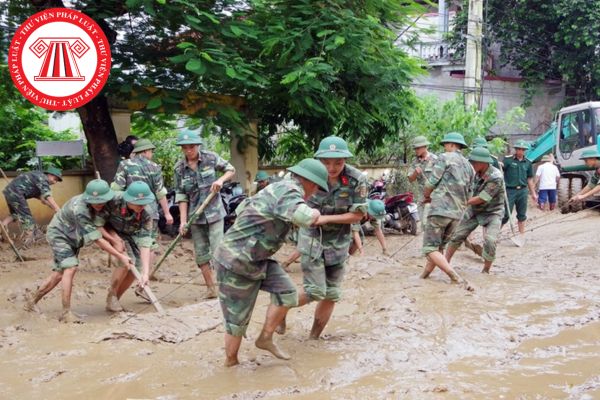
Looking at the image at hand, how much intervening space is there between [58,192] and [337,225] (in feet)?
22.4

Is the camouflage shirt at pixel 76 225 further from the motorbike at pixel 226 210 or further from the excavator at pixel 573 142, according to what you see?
the excavator at pixel 573 142

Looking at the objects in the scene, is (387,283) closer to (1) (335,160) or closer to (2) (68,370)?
(1) (335,160)

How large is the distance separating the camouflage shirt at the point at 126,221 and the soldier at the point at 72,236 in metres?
0.12

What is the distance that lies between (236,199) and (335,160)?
19.0ft

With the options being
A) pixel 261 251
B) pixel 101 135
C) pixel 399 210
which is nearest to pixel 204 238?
pixel 261 251

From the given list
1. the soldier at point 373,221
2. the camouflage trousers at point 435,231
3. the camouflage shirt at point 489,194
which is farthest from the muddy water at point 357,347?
the soldier at point 373,221

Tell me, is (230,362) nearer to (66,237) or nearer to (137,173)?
(66,237)

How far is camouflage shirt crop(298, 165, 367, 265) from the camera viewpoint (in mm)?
5082

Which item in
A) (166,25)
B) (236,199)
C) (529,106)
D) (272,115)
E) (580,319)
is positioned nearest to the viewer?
(580,319)

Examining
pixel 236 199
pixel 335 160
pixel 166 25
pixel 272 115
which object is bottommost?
pixel 236 199

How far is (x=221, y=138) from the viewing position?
1092cm

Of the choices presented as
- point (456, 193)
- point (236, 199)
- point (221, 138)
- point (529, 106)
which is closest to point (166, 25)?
point (221, 138)

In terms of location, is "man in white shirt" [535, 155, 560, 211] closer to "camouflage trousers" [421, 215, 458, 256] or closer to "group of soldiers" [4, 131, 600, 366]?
"group of soldiers" [4, 131, 600, 366]

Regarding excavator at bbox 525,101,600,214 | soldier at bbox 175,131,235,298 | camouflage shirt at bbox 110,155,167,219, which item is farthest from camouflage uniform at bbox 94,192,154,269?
excavator at bbox 525,101,600,214
